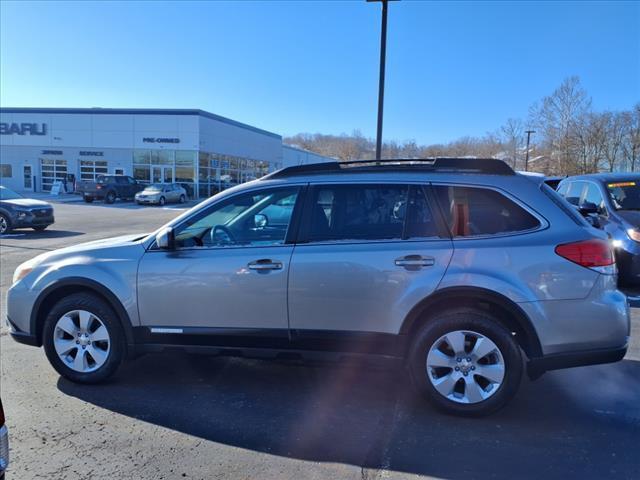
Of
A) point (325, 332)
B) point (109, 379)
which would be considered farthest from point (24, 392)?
point (325, 332)

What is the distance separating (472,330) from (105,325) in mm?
2945

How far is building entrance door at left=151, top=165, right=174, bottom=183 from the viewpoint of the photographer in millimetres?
40062

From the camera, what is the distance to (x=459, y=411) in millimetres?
3625

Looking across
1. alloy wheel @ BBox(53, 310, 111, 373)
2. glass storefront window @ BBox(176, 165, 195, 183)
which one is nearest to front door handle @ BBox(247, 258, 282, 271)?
alloy wheel @ BBox(53, 310, 111, 373)

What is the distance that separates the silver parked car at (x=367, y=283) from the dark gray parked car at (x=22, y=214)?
1263cm

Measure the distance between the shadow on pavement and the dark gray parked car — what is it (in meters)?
12.8

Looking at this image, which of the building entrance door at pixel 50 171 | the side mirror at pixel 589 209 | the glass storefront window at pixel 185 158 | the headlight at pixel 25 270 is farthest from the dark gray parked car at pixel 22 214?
the building entrance door at pixel 50 171

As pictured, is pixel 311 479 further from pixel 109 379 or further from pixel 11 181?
pixel 11 181

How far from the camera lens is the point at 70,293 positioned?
4203mm

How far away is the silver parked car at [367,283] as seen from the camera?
3.51 meters

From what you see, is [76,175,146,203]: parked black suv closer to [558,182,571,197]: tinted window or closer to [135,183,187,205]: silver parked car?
[135,183,187,205]: silver parked car

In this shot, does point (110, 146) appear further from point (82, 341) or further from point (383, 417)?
point (383, 417)

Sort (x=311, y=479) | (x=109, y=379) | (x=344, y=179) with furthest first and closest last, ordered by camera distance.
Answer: (x=109, y=379)
(x=344, y=179)
(x=311, y=479)

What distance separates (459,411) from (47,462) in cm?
280
